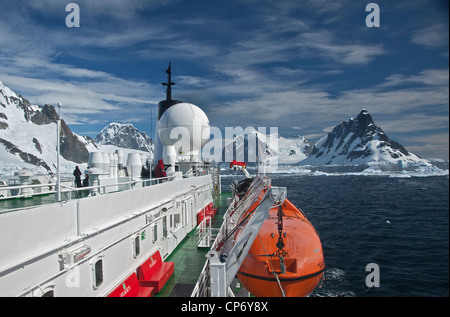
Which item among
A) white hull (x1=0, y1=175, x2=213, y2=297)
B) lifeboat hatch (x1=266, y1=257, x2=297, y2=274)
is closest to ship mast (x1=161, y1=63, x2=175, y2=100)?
white hull (x1=0, y1=175, x2=213, y2=297)

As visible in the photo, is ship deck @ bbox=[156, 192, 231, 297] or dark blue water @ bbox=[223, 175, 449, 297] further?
dark blue water @ bbox=[223, 175, 449, 297]

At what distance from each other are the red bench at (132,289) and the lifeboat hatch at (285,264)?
390cm

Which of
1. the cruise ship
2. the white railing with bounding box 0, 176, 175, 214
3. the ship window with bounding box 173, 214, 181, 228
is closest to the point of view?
the cruise ship

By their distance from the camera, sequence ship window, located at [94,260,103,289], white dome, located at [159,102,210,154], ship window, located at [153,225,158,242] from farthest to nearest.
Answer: white dome, located at [159,102,210,154]
ship window, located at [153,225,158,242]
ship window, located at [94,260,103,289]

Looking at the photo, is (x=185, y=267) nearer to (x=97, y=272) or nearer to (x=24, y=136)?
(x=97, y=272)

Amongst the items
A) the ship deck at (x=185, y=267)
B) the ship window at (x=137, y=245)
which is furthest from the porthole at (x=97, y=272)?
the ship deck at (x=185, y=267)

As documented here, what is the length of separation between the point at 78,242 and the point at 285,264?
5957mm

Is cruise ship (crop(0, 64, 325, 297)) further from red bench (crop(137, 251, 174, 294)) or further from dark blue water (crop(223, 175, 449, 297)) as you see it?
dark blue water (crop(223, 175, 449, 297))

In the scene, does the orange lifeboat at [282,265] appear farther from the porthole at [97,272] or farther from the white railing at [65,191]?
the white railing at [65,191]

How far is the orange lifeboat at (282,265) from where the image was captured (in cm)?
865

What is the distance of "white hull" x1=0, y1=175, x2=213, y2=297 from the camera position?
4855mm

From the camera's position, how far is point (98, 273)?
288 inches

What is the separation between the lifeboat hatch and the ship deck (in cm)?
274

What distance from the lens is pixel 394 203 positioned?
46.5 meters
